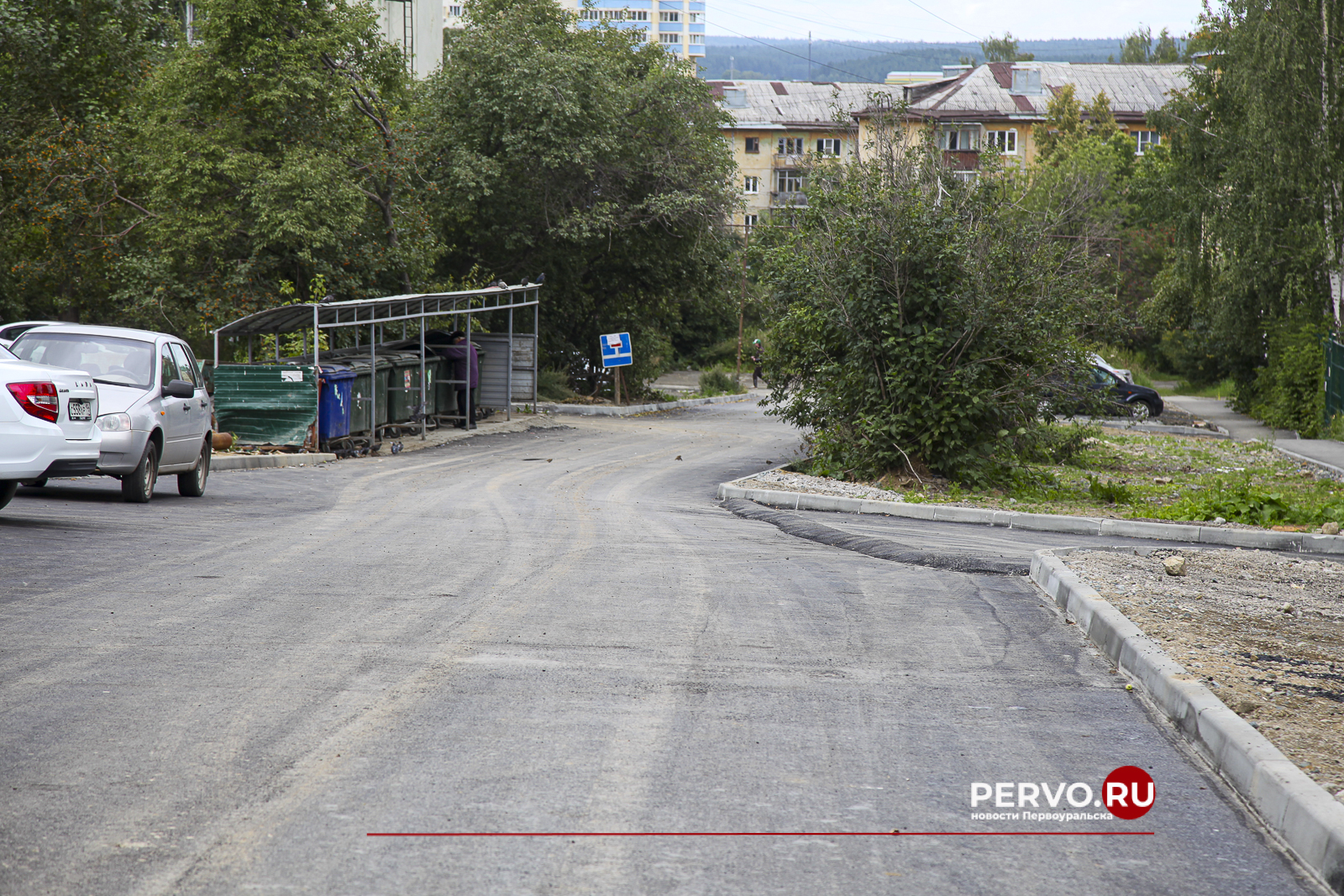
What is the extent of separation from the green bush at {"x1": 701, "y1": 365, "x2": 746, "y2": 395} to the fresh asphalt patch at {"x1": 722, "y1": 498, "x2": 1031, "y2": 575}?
33213 millimetres

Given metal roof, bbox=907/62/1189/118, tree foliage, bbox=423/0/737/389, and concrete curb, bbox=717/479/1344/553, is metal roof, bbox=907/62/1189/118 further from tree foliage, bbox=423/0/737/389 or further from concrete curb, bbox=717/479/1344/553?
concrete curb, bbox=717/479/1344/553

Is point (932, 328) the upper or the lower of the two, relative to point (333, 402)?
upper

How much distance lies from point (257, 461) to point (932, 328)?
10813 millimetres

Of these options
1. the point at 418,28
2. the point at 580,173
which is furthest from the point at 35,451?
the point at 418,28

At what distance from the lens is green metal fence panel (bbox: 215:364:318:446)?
816 inches

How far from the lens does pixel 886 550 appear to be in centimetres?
1074

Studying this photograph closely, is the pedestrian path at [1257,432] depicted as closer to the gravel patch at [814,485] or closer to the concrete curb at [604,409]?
the gravel patch at [814,485]

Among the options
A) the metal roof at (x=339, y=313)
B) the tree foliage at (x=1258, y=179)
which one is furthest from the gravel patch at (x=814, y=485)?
the tree foliage at (x=1258, y=179)

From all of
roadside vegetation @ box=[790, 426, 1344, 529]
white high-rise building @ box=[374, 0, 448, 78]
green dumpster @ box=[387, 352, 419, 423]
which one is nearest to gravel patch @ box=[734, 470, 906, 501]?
roadside vegetation @ box=[790, 426, 1344, 529]

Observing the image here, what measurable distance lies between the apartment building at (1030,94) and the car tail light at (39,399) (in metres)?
85.0

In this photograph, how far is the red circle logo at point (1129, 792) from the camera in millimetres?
4355

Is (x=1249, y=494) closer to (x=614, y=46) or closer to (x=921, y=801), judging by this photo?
(x=921, y=801)

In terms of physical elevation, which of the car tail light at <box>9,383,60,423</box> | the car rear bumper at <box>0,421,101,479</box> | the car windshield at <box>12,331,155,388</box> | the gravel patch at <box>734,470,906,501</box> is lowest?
the gravel patch at <box>734,470,906,501</box>

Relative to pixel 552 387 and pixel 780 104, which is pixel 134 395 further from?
pixel 780 104
